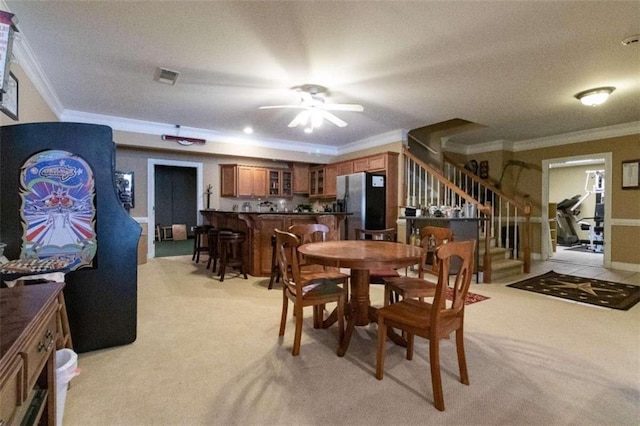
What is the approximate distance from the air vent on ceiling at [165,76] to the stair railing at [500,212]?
5.43 m

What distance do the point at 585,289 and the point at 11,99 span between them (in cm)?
639

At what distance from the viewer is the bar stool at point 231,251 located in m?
4.47

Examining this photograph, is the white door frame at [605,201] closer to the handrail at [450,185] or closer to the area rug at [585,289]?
the area rug at [585,289]

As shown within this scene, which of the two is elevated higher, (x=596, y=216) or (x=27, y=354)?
(x=596, y=216)

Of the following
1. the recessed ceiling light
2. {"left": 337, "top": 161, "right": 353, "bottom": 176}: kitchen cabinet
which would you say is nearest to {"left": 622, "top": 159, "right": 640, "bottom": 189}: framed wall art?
the recessed ceiling light

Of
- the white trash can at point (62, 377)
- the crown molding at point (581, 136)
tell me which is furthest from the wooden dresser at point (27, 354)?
the crown molding at point (581, 136)

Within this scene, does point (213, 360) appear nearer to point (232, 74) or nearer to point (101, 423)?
point (101, 423)

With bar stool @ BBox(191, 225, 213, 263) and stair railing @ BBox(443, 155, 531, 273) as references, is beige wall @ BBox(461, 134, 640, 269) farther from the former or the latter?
bar stool @ BBox(191, 225, 213, 263)

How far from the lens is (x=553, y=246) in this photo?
738 cm

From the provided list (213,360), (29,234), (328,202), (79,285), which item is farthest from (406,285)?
(328,202)

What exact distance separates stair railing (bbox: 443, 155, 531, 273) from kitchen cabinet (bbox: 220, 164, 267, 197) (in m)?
4.06

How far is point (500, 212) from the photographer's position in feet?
20.3

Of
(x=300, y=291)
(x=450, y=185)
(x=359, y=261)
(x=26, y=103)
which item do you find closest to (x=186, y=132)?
(x=26, y=103)

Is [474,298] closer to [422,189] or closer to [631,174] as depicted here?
[422,189]
